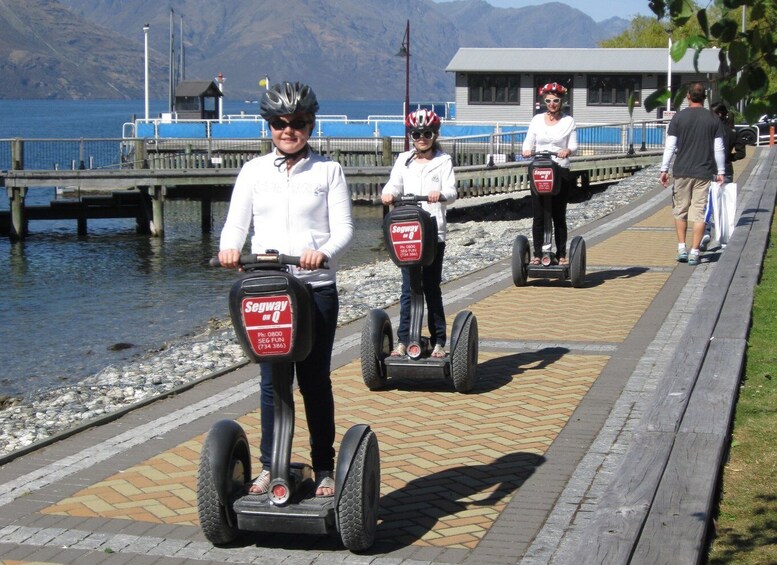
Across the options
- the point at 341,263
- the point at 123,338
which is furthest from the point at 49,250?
the point at 123,338

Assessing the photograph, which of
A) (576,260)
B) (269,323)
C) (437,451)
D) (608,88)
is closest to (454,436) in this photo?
(437,451)

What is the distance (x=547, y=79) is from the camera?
53.9 meters

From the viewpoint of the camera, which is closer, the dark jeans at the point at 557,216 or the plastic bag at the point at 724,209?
the dark jeans at the point at 557,216

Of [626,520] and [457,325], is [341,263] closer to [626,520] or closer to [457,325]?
[457,325]

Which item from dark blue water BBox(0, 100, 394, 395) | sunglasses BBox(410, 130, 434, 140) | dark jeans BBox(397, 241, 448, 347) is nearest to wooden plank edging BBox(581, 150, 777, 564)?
dark jeans BBox(397, 241, 448, 347)

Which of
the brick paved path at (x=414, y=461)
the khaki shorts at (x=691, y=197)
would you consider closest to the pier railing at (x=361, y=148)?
the khaki shorts at (x=691, y=197)

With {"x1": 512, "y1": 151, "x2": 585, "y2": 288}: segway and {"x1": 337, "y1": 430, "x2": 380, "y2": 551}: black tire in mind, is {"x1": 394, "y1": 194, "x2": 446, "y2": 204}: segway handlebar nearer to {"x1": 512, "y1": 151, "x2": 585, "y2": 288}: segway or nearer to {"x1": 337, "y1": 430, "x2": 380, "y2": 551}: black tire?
Answer: {"x1": 337, "y1": 430, "x2": 380, "y2": 551}: black tire

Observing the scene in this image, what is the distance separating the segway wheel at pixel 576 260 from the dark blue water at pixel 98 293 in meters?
5.67

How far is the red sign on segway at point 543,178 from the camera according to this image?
11648 mm

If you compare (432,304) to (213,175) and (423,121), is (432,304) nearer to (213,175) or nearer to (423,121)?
(423,121)

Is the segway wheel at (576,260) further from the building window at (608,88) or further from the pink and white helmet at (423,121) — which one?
the building window at (608,88)

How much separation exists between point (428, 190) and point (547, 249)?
14.1 feet

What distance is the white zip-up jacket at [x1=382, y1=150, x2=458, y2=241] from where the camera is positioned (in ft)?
27.7

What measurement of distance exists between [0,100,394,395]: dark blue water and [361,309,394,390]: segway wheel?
647 cm
